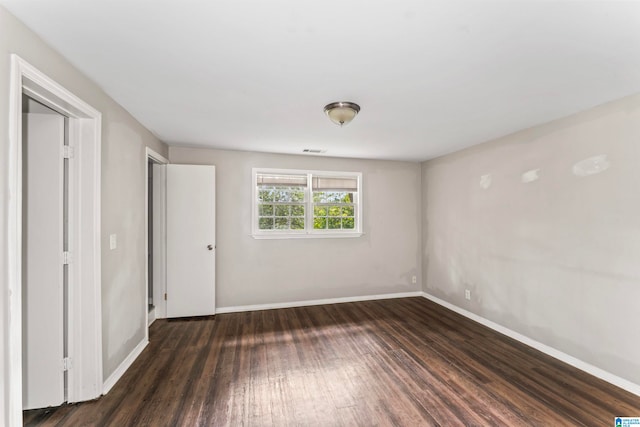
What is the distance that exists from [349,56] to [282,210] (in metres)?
3.00

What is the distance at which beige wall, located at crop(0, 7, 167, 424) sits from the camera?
1.31 meters

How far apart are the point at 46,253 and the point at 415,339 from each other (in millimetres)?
3530

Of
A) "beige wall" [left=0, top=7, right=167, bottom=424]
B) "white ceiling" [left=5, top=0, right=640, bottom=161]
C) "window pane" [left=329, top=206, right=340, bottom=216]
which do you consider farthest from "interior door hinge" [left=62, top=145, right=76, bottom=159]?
"window pane" [left=329, top=206, right=340, bottom=216]

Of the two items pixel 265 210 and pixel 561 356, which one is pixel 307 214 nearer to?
pixel 265 210

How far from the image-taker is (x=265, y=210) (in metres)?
4.39

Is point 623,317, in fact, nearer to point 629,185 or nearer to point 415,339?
point 629,185

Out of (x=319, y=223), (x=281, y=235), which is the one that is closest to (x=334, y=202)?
(x=319, y=223)

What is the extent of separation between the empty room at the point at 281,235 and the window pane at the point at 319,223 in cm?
72

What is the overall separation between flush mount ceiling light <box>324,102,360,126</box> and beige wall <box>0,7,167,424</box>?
1.84m

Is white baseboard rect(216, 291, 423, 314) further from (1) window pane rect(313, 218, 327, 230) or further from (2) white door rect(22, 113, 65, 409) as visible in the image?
(2) white door rect(22, 113, 65, 409)

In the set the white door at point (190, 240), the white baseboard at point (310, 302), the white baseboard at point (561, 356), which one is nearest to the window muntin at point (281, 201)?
the white door at point (190, 240)

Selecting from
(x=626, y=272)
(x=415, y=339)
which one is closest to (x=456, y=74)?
(x=626, y=272)

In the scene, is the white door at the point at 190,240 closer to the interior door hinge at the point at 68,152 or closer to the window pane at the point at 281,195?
the window pane at the point at 281,195

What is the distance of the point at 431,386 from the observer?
92.8 inches
